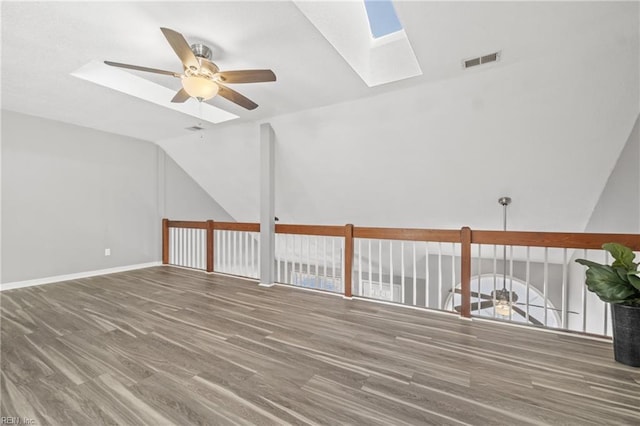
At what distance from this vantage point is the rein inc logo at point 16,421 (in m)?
1.51

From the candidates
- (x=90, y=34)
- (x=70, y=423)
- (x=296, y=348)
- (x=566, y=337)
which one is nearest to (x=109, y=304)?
(x=70, y=423)

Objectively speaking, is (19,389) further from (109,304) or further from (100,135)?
(100,135)

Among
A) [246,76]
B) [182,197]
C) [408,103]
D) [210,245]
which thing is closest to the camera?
[246,76]

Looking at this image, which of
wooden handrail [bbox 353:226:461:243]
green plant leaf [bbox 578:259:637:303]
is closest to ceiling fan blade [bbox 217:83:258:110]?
wooden handrail [bbox 353:226:461:243]

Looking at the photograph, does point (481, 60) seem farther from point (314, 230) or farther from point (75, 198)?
point (75, 198)

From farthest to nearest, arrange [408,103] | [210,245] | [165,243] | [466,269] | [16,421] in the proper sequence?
[165,243], [210,245], [408,103], [466,269], [16,421]

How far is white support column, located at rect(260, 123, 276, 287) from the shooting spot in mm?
4254

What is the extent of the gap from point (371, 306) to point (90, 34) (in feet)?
12.5

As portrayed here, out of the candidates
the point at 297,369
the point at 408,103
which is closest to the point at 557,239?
the point at 408,103

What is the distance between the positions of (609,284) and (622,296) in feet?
0.32

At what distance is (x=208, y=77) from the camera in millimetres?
2395

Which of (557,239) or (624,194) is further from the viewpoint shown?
(624,194)

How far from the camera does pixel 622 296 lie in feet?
6.44

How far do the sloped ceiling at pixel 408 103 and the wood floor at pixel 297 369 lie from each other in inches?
85.8
